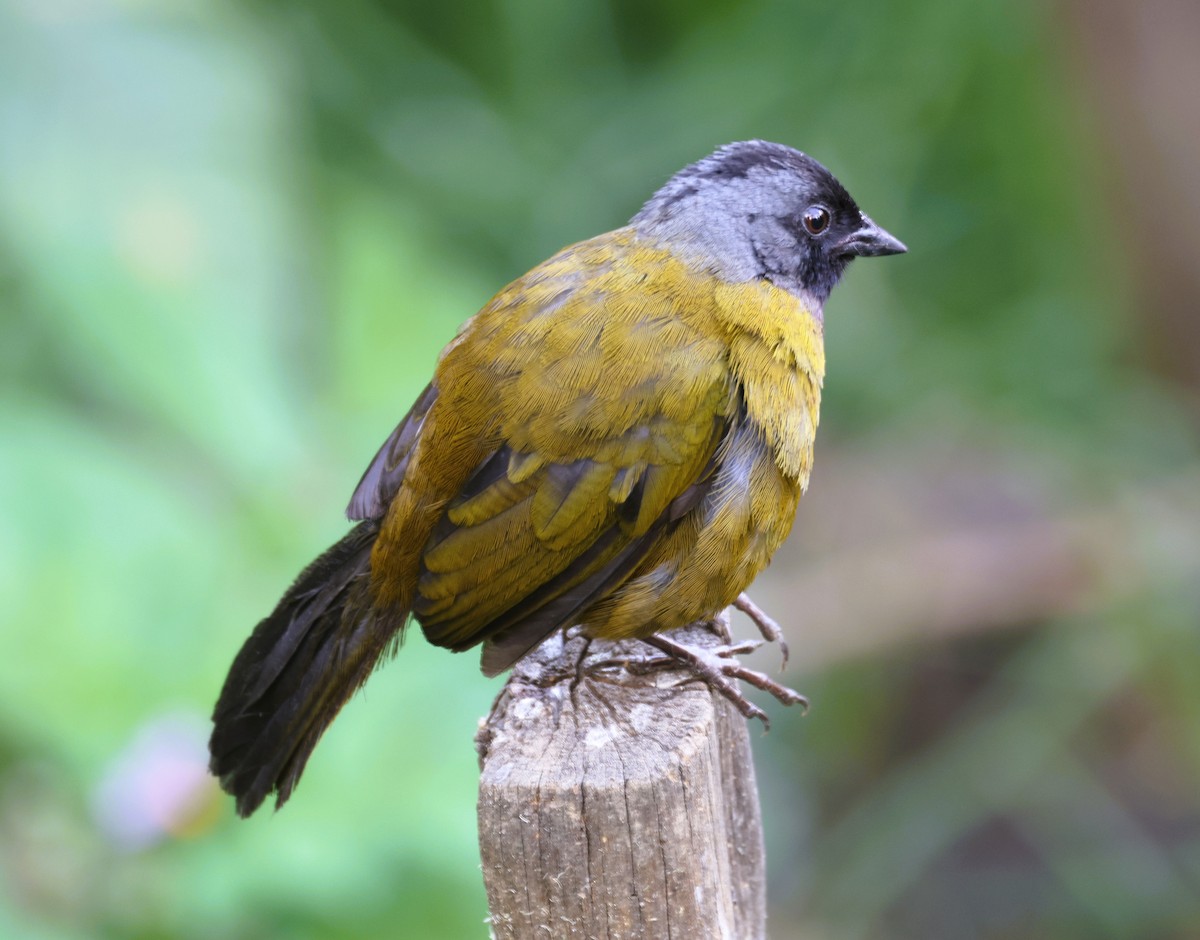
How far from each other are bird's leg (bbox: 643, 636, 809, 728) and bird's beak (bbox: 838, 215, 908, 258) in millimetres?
1036

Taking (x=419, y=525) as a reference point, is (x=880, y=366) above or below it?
above

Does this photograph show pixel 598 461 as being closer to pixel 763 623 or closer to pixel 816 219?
pixel 763 623

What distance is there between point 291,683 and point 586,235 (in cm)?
325

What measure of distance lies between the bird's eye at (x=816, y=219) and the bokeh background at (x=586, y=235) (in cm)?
154

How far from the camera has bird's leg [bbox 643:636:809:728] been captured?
273 centimetres

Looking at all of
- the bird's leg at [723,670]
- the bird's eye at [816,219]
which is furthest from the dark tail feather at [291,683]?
the bird's eye at [816,219]

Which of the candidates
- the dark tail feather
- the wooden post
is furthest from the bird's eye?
the wooden post

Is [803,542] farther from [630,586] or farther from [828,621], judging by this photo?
[630,586]

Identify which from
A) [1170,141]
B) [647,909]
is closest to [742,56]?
[1170,141]

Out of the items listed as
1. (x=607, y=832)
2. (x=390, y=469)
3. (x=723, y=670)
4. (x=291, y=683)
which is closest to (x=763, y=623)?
(x=723, y=670)

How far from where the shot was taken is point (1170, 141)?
6320mm

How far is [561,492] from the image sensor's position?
2.79 metres

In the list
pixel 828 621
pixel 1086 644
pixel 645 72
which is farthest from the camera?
pixel 645 72

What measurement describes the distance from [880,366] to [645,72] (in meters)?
1.59
